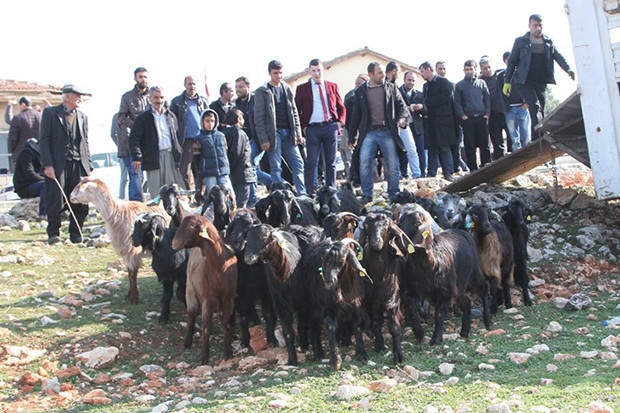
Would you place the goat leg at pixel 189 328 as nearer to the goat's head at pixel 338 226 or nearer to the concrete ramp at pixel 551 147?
the goat's head at pixel 338 226

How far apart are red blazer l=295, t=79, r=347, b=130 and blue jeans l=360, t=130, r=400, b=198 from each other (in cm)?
63

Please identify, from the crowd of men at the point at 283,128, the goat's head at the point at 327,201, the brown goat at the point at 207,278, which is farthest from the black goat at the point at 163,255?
the crowd of men at the point at 283,128

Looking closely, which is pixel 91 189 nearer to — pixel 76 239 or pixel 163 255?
pixel 163 255

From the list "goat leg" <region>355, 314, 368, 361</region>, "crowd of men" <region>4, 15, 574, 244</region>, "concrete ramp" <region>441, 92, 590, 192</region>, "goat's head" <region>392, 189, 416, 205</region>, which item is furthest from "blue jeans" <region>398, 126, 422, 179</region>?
"goat leg" <region>355, 314, 368, 361</region>

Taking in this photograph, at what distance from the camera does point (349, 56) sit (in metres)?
37.6

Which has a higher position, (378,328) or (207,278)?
(207,278)

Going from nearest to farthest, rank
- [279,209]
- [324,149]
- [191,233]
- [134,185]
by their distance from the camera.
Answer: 1. [191,233]
2. [279,209]
3. [324,149]
4. [134,185]

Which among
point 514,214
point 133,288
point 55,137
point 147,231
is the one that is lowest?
point 133,288

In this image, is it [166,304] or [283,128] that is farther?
[283,128]

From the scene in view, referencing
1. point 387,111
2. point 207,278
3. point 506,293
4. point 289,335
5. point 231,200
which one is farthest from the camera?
point 387,111

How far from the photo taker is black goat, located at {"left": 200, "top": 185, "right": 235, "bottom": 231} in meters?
9.91

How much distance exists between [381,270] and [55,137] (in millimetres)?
5891

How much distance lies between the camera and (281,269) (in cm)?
773

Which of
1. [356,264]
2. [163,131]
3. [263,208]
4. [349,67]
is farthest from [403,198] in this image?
[349,67]
